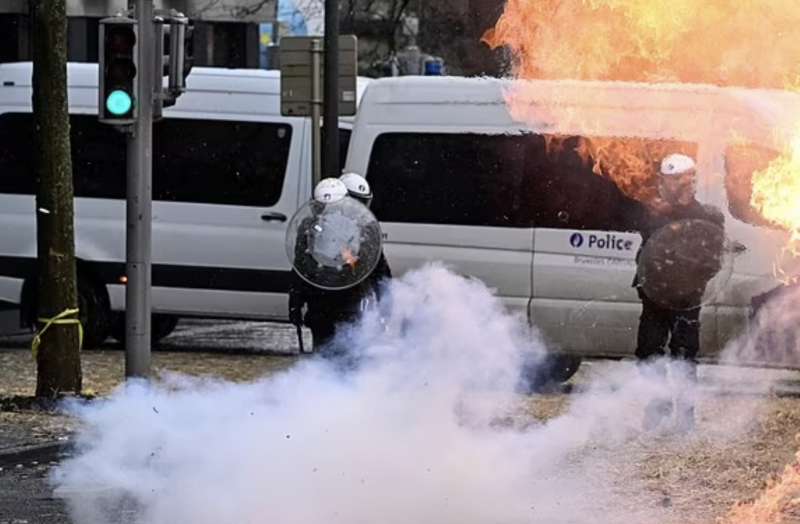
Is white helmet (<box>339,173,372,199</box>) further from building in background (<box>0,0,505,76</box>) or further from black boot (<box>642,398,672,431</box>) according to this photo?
building in background (<box>0,0,505,76</box>)

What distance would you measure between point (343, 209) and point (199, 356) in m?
6.34

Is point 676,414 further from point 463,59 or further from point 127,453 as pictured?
point 463,59

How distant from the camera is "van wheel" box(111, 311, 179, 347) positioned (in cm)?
1594

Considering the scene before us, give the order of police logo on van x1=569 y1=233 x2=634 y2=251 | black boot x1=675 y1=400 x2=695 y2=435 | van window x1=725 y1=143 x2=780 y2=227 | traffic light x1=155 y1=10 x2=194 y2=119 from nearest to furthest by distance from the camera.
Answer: black boot x1=675 y1=400 x2=695 y2=435 → traffic light x1=155 y1=10 x2=194 y2=119 → van window x1=725 y1=143 x2=780 y2=227 → police logo on van x1=569 y1=233 x2=634 y2=251

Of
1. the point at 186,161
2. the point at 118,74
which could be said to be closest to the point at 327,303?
the point at 118,74

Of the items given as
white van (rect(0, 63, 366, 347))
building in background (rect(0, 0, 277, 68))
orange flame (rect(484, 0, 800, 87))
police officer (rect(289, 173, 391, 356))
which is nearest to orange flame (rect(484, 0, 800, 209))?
orange flame (rect(484, 0, 800, 87))

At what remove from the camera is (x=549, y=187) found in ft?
42.9

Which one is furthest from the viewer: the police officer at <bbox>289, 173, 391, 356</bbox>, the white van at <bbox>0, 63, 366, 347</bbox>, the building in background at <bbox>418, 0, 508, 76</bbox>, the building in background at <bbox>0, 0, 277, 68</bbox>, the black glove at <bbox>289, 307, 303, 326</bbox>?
the building in background at <bbox>0, 0, 277, 68</bbox>

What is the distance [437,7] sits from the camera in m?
22.7

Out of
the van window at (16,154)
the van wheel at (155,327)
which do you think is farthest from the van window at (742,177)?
the van window at (16,154)

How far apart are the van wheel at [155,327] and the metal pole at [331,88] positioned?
2279 millimetres

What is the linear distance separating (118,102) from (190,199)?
12.6 ft

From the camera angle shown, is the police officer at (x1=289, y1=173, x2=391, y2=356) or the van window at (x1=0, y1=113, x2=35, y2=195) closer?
the police officer at (x1=289, y1=173, x2=391, y2=356)

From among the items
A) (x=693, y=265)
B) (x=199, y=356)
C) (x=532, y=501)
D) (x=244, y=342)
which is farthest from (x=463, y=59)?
(x=532, y=501)
